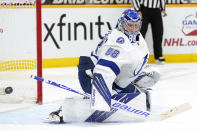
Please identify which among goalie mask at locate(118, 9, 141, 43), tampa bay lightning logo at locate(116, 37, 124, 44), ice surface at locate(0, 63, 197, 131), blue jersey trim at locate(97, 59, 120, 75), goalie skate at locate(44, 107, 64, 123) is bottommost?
ice surface at locate(0, 63, 197, 131)

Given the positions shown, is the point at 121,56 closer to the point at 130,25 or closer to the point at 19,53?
the point at 130,25

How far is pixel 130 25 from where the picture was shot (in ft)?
13.2

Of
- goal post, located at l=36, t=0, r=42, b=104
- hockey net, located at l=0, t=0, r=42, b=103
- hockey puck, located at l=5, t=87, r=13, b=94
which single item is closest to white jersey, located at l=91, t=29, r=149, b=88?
goal post, located at l=36, t=0, r=42, b=104

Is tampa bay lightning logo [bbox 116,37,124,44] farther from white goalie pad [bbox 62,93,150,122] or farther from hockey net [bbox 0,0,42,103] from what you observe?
hockey net [bbox 0,0,42,103]

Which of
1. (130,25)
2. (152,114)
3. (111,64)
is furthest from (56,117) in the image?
(130,25)

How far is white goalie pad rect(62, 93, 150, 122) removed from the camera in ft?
13.2

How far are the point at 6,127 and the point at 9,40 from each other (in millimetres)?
1238

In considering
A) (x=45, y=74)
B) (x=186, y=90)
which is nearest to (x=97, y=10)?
(x=45, y=74)

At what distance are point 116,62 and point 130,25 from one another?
358mm

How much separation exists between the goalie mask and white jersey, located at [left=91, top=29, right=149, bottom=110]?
0.12 feet

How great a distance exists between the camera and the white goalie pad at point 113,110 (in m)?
4.01

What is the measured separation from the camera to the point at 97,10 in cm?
736

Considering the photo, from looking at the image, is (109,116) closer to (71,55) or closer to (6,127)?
(6,127)

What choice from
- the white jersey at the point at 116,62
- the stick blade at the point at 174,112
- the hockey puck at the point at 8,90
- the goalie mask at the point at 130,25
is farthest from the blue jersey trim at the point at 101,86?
the hockey puck at the point at 8,90
